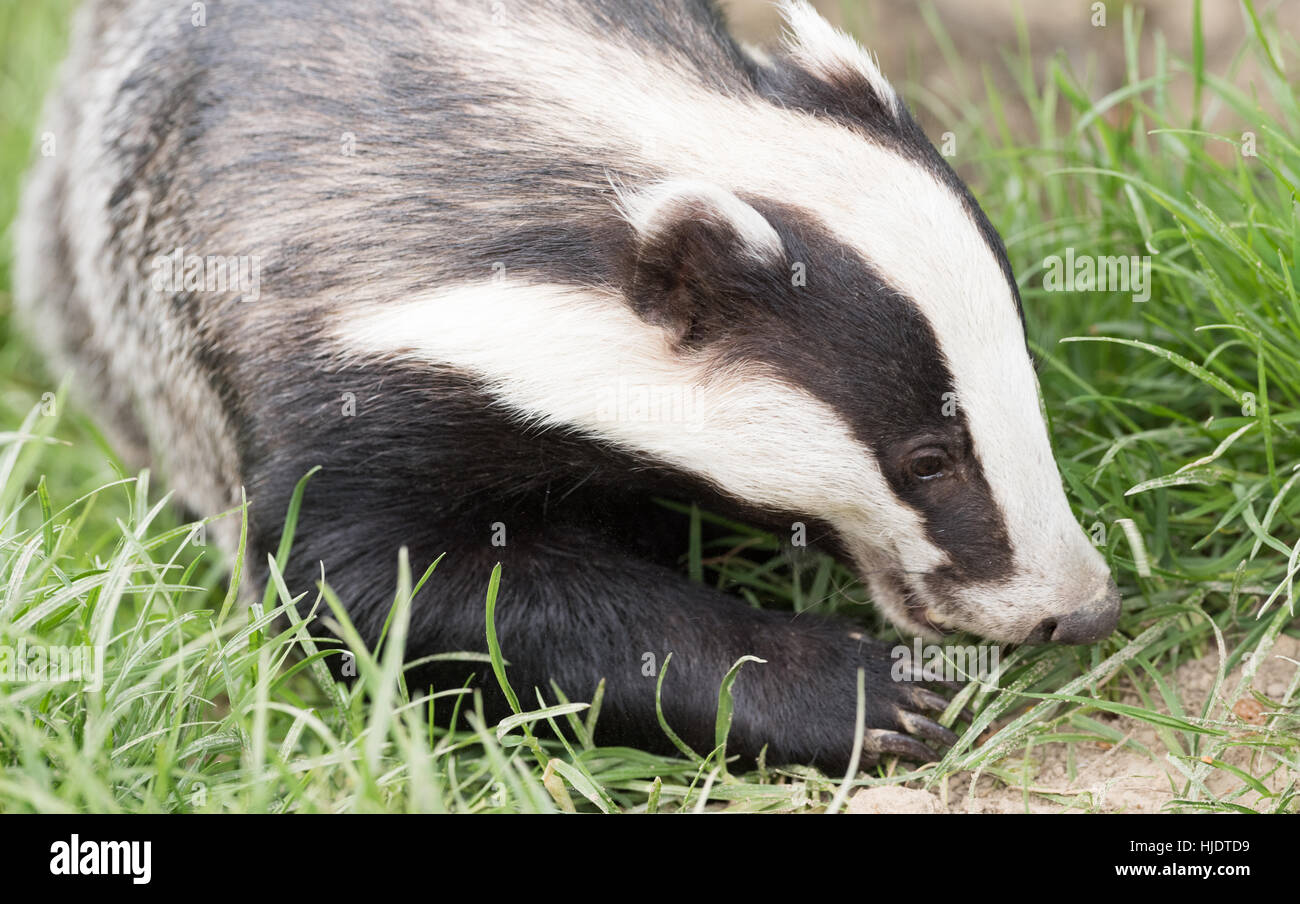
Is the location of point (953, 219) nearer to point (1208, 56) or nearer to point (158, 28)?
point (158, 28)

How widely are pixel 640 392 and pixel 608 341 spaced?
0.12 meters

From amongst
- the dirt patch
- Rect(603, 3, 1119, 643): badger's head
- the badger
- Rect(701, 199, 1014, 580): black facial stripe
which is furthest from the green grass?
Rect(701, 199, 1014, 580): black facial stripe

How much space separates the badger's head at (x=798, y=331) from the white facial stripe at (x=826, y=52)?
1 centimetres

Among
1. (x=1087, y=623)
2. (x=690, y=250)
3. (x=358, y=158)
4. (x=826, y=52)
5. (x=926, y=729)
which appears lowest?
(x=926, y=729)

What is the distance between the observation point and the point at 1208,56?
546 cm

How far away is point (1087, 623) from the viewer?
8.99 ft

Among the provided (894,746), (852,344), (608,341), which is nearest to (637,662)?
(894,746)

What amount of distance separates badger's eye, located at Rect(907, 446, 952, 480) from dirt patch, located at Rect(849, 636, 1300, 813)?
0.63 m

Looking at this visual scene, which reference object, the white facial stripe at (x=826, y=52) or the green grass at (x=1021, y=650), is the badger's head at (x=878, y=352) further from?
the green grass at (x=1021, y=650)

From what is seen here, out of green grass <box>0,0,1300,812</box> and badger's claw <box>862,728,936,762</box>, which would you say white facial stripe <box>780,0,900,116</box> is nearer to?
green grass <box>0,0,1300,812</box>

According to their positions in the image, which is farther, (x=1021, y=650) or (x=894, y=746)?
(x=1021, y=650)

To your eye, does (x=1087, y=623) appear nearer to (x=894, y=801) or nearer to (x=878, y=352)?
(x=894, y=801)
